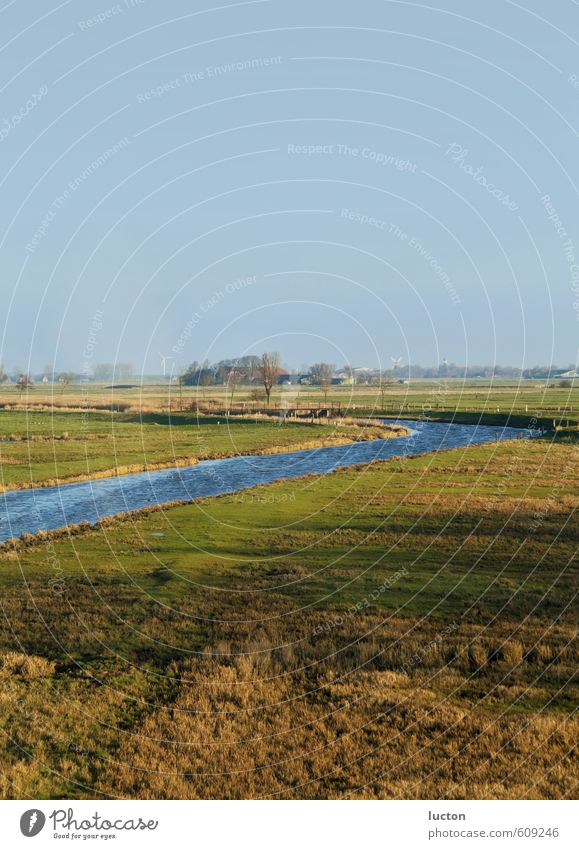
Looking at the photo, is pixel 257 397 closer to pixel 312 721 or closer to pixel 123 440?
pixel 123 440

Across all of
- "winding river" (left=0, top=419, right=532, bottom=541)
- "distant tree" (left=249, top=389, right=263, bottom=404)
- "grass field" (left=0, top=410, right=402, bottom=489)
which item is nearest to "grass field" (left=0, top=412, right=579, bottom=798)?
"winding river" (left=0, top=419, right=532, bottom=541)

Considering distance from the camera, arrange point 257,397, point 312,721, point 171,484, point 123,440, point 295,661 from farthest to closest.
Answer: point 257,397 → point 123,440 → point 171,484 → point 295,661 → point 312,721

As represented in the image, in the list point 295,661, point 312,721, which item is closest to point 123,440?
point 295,661

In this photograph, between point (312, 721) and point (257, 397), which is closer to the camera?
point (312, 721)

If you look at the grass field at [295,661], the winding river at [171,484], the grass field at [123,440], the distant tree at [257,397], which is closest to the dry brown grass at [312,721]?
the grass field at [295,661]

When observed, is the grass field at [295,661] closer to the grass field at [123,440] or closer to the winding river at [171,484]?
the winding river at [171,484]

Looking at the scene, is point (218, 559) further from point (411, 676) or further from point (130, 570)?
point (411, 676)
